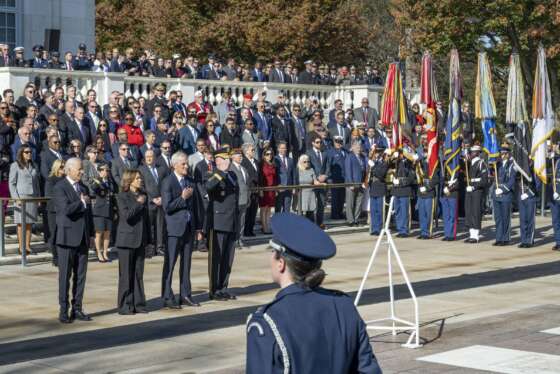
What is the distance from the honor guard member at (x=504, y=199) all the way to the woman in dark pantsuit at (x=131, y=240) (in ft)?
33.7

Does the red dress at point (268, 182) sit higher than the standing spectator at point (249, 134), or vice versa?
the standing spectator at point (249, 134)

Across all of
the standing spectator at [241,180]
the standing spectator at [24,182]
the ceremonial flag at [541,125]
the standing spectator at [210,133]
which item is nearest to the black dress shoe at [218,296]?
the standing spectator at [241,180]

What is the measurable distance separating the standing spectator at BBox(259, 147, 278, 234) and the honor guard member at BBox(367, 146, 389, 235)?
2206 mm

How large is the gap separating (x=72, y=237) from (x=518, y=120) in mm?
11215

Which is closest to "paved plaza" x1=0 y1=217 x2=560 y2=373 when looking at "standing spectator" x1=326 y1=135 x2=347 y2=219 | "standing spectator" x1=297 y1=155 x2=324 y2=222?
"standing spectator" x1=297 y1=155 x2=324 y2=222

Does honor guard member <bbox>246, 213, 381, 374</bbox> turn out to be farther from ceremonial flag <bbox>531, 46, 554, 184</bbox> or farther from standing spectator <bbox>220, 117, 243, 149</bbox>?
standing spectator <bbox>220, 117, 243, 149</bbox>

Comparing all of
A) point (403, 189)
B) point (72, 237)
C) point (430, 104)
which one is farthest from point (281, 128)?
point (72, 237)

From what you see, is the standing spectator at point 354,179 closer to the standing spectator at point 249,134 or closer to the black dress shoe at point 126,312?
the standing spectator at point 249,134

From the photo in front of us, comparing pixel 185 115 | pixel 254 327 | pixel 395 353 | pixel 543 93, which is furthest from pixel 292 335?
pixel 185 115

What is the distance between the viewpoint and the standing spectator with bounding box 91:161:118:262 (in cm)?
1883

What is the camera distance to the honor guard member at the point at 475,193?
23.1m

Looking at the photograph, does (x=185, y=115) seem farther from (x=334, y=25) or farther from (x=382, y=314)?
(x=334, y=25)

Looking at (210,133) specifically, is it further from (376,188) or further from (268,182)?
(376,188)

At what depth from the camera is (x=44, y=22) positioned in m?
37.1
